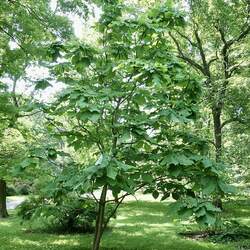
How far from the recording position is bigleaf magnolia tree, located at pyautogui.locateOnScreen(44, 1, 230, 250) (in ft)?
20.5

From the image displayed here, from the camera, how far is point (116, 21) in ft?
23.9

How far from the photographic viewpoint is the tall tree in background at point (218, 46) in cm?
1764

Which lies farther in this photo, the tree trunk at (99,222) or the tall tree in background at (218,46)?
the tall tree in background at (218,46)

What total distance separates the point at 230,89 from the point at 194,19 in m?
5.53

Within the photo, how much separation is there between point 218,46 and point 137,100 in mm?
15435

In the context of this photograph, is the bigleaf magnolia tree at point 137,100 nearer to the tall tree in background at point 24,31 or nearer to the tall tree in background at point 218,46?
the tall tree in background at point 24,31

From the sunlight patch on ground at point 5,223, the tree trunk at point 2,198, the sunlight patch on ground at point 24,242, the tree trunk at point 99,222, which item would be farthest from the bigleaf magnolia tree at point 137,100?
the tree trunk at point 2,198

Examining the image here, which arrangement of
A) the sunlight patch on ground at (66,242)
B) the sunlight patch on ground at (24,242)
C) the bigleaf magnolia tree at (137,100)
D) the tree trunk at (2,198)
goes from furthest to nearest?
1. the tree trunk at (2,198)
2. the sunlight patch on ground at (24,242)
3. the sunlight patch on ground at (66,242)
4. the bigleaf magnolia tree at (137,100)

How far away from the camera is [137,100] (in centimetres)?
707

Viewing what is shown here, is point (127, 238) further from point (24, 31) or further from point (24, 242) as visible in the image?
point (24, 31)

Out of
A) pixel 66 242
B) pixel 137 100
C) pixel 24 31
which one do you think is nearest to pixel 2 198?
pixel 66 242

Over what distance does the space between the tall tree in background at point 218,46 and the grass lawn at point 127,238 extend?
151 inches

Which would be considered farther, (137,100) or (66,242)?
(66,242)

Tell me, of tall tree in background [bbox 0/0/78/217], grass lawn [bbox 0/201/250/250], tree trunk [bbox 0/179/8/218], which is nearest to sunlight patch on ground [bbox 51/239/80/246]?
grass lawn [bbox 0/201/250/250]
